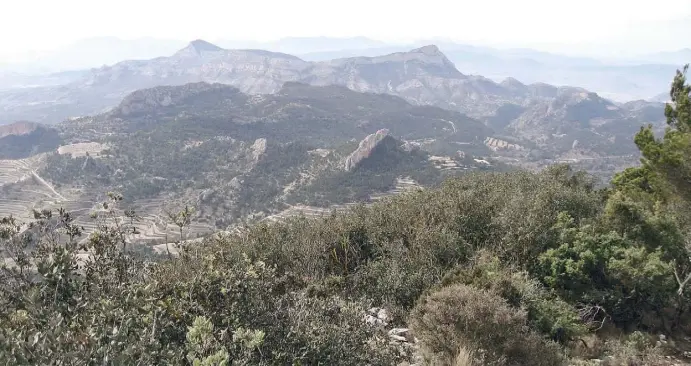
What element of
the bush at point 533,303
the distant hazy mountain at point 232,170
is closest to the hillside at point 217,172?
the distant hazy mountain at point 232,170

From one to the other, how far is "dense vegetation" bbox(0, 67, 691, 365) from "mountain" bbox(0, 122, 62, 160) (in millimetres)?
194417

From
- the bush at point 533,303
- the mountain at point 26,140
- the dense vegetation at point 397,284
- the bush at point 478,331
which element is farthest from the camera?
the mountain at point 26,140

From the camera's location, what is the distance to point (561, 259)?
9516 mm

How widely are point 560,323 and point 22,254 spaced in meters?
8.79

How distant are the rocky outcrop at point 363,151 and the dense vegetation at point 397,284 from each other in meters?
110

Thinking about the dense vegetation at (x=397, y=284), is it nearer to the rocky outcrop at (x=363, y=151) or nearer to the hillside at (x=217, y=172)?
the hillside at (x=217, y=172)

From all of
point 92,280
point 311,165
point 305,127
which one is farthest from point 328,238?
point 305,127

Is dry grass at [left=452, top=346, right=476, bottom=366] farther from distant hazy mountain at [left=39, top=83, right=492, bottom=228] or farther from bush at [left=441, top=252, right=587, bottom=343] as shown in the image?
distant hazy mountain at [left=39, top=83, right=492, bottom=228]

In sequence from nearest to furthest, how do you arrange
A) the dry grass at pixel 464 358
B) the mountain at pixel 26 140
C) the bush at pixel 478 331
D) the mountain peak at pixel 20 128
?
the dry grass at pixel 464 358 → the bush at pixel 478 331 → the mountain at pixel 26 140 → the mountain peak at pixel 20 128

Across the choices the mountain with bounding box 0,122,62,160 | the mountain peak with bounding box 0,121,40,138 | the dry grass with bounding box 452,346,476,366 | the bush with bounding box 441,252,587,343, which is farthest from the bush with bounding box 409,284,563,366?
the mountain peak with bounding box 0,121,40,138

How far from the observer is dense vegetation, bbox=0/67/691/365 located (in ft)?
13.0

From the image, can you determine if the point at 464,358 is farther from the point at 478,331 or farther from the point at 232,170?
the point at 232,170

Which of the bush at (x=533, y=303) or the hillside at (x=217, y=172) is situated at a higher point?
the bush at (x=533, y=303)

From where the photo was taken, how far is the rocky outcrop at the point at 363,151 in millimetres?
126269
